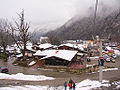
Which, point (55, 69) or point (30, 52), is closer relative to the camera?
point (55, 69)

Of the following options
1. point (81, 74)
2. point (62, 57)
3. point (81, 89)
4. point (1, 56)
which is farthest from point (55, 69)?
point (1, 56)

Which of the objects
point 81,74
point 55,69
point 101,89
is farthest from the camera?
point 55,69

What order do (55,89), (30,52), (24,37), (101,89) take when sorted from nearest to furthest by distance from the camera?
(101,89)
(55,89)
(24,37)
(30,52)

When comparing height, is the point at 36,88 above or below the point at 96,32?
below

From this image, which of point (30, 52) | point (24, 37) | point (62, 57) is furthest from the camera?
point (30, 52)

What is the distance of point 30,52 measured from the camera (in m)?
40.1

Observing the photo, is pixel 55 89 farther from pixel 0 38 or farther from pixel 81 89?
pixel 0 38

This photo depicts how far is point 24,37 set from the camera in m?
30.6

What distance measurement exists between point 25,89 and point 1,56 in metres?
37.9

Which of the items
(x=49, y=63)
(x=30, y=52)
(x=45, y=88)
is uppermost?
(x=30, y=52)

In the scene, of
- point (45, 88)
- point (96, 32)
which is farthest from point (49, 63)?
→ point (96, 32)

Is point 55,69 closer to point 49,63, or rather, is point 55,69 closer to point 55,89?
point 49,63

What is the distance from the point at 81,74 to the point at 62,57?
6.93 m

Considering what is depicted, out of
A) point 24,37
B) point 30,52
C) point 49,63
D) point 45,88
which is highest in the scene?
point 24,37
